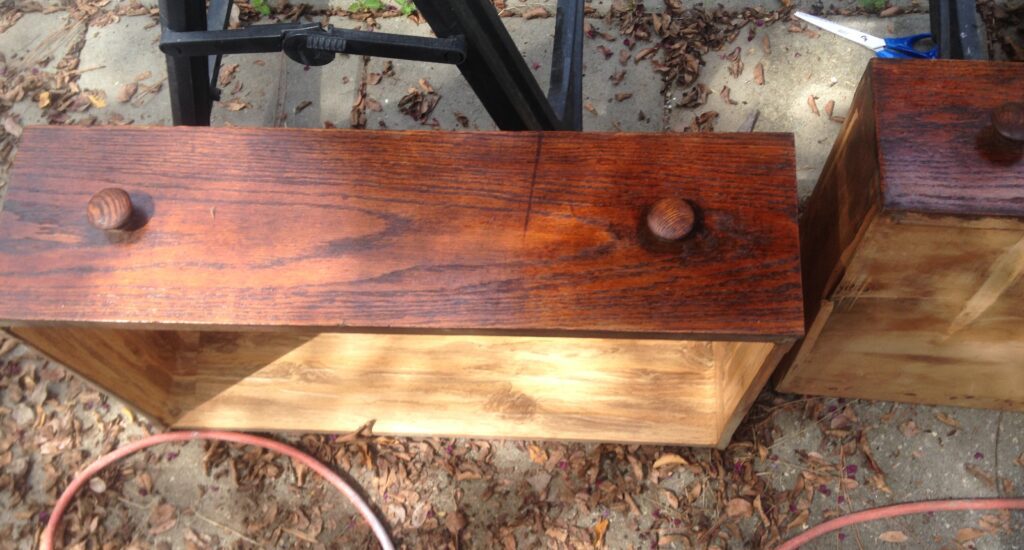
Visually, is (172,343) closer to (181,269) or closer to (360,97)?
(181,269)

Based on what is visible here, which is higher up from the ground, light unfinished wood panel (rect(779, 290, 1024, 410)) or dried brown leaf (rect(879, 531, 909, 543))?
light unfinished wood panel (rect(779, 290, 1024, 410))

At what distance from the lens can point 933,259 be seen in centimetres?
136

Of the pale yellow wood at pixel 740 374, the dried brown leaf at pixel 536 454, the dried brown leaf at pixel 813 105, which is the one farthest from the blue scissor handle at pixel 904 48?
the dried brown leaf at pixel 536 454

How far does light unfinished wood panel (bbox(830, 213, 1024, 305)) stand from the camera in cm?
127

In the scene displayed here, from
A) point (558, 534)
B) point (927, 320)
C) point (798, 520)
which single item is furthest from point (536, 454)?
point (927, 320)

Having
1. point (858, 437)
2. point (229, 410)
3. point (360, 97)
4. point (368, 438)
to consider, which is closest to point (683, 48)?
point (360, 97)

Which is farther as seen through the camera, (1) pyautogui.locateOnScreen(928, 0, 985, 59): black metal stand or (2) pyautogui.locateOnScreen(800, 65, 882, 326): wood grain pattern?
(1) pyautogui.locateOnScreen(928, 0, 985, 59): black metal stand

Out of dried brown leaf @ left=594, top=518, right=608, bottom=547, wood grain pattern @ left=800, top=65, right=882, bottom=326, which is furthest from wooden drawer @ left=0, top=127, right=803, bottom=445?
dried brown leaf @ left=594, top=518, right=608, bottom=547

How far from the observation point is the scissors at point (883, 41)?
228 centimetres

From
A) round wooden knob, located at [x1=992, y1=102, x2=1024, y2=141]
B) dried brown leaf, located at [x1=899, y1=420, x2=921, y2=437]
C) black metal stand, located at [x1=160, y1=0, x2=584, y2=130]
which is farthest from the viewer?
dried brown leaf, located at [x1=899, y1=420, x2=921, y2=437]

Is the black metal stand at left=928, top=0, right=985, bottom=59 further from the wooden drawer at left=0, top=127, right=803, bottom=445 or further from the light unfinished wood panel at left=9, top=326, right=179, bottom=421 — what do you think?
the light unfinished wood panel at left=9, top=326, right=179, bottom=421

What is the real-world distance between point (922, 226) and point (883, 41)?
128cm

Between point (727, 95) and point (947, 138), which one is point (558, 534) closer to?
point (947, 138)

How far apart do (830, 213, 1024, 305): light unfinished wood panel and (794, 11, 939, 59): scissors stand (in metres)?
1.06
